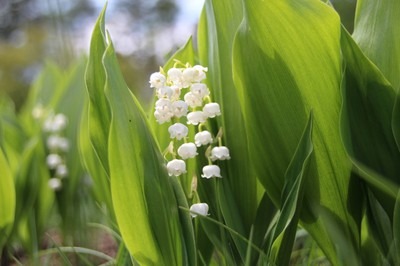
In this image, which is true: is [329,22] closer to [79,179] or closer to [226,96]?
[226,96]

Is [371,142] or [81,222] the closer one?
[371,142]

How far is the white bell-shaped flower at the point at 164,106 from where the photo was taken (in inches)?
44.4

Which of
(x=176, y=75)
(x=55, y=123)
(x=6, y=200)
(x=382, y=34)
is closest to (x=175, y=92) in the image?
(x=176, y=75)

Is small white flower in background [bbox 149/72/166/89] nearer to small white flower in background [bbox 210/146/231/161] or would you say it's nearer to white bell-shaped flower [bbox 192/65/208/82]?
white bell-shaped flower [bbox 192/65/208/82]

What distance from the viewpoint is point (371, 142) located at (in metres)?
1.15

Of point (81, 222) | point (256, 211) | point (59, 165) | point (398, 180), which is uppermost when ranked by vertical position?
point (398, 180)

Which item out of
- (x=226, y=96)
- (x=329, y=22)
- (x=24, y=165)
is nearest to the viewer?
(x=329, y=22)

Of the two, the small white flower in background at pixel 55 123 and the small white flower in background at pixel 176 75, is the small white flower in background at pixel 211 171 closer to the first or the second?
the small white flower in background at pixel 176 75

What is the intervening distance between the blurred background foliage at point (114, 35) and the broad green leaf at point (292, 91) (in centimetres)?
531

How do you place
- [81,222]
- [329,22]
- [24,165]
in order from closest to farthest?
[329,22], [24,165], [81,222]

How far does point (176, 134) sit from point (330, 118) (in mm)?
305

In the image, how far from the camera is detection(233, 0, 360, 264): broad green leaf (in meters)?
1.12

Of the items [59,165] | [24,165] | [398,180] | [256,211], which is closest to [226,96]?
[256,211]

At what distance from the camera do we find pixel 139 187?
3.67ft
